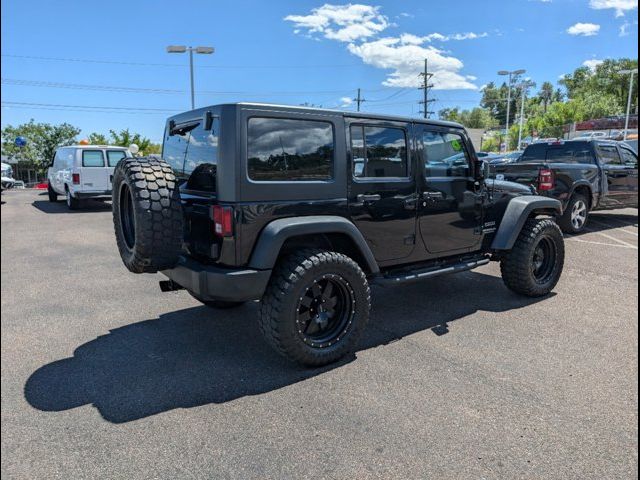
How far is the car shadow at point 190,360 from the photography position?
9.69ft

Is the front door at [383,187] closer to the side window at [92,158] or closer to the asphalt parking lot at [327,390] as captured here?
the asphalt parking lot at [327,390]

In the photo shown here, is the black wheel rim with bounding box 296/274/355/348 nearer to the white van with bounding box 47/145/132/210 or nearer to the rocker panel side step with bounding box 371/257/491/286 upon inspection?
the rocker panel side step with bounding box 371/257/491/286

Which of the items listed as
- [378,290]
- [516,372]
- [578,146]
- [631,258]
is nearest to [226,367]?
[516,372]

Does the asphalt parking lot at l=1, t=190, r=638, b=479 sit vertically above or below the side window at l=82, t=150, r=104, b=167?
below

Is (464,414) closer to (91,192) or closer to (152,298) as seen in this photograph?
(152,298)

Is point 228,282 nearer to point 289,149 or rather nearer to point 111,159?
point 289,149

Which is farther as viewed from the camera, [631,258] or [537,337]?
[631,258]

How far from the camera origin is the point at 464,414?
9.09 ft

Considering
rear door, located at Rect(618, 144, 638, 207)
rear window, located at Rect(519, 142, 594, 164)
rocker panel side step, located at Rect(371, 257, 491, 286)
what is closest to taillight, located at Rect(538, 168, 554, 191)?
rear window, located at Rect(519, 142, 594, 164)

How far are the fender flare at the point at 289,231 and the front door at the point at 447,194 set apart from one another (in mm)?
928

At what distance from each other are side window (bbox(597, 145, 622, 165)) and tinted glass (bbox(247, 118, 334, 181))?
27.0 ft

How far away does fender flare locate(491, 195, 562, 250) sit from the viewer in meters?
4.76

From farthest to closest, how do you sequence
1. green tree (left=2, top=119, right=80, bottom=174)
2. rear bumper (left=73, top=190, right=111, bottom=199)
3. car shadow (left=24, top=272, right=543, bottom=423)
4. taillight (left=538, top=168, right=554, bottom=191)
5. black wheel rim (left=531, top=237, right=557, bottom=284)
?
green tree (left=2, top=119, right=80, bottom=174)
rear bumper (left=73, top=190, right=111, bottom=199)
taillight (left=538, top=168, right=554, bottom=191)
black wheel rim (left=531, top=237, right=557, bottom=284)
car shadow (left=24, top=272, right=543, bottom=423)

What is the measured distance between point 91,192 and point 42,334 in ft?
32.0
